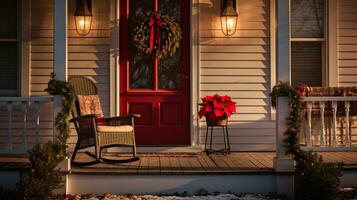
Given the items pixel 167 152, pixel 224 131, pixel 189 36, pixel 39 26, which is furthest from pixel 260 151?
pixel 39 26

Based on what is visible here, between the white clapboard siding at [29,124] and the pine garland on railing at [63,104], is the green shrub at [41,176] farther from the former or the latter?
the white clapboard siding at [29,124]

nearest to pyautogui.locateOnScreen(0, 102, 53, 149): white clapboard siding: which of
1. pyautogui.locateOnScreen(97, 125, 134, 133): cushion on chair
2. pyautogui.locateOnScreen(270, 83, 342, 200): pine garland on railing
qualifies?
pyautogui.locateOnScreen(97, 125, 134, 133): cushion on chair

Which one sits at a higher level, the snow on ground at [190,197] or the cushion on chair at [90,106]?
the cushion on chair at [90,106]

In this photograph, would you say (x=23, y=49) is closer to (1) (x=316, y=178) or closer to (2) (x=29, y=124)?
(2) (x=29, y=124)

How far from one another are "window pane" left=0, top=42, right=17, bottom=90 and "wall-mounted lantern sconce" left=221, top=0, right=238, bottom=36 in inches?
112

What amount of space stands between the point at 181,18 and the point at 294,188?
114 inches

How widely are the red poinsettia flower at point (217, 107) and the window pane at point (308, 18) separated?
1.52 meters

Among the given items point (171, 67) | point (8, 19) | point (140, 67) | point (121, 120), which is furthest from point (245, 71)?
point (8, 19)

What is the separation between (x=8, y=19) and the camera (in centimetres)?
767

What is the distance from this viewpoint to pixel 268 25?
7.68m

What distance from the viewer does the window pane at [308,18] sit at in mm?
7812

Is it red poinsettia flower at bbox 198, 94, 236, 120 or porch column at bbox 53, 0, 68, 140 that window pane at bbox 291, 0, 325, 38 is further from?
porch column at bbox 53, 0, 68, 140

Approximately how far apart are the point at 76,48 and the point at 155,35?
1.10m

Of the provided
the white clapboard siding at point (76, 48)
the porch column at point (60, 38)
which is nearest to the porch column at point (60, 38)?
the porch column at point (60, 38)
